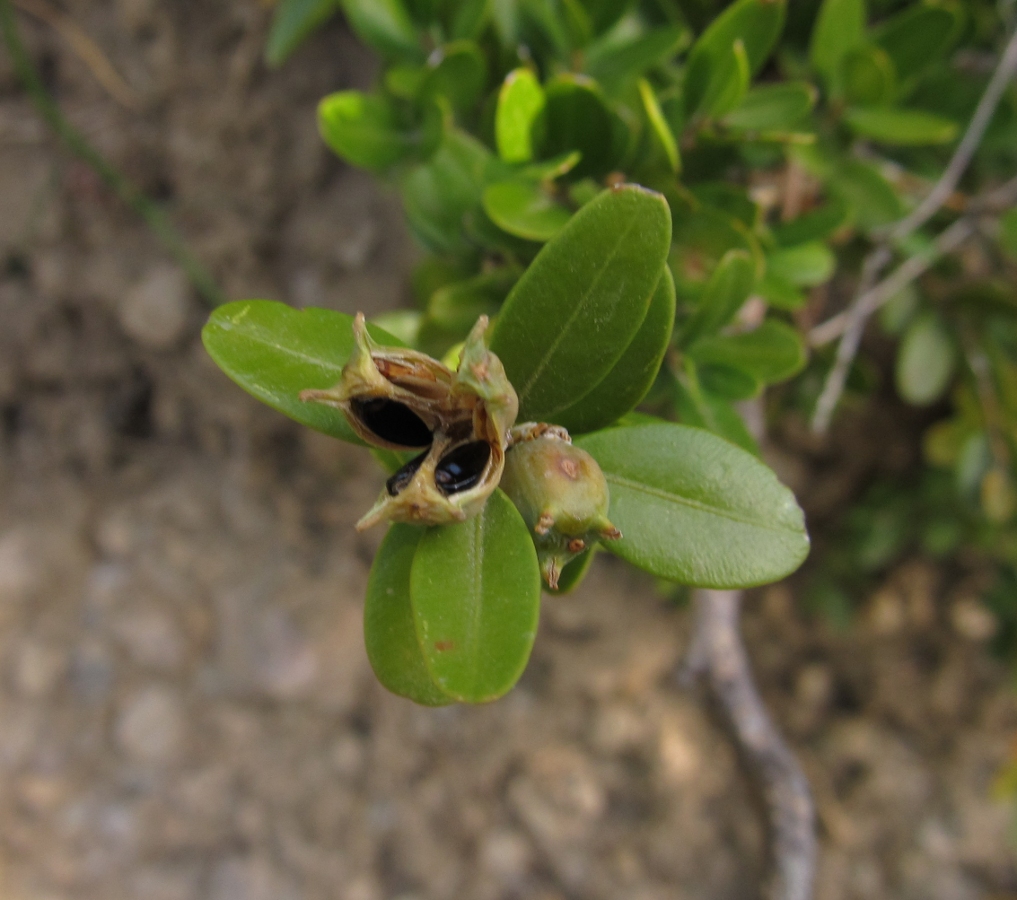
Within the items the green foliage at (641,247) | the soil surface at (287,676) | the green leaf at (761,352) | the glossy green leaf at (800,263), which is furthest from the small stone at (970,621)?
the green leaf at (761,352)

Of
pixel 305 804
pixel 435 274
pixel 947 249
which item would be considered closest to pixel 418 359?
pixel 435 274

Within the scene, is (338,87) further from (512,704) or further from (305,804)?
(305,804)

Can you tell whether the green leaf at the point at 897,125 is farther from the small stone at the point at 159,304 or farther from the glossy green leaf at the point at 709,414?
the small stone at the point at 159,304

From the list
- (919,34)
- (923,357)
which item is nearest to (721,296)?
(919,34)

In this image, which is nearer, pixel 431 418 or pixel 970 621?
pixel 431 418

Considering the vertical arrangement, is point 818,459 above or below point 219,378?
below

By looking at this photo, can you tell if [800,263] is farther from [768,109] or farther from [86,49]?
[86,49]

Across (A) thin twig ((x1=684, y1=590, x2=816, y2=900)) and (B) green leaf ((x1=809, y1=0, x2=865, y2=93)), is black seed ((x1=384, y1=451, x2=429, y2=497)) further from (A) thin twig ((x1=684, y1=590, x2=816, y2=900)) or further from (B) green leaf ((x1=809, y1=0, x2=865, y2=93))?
(A) thin twig ((x1=684, y1=590, x2=816, y2=900))
